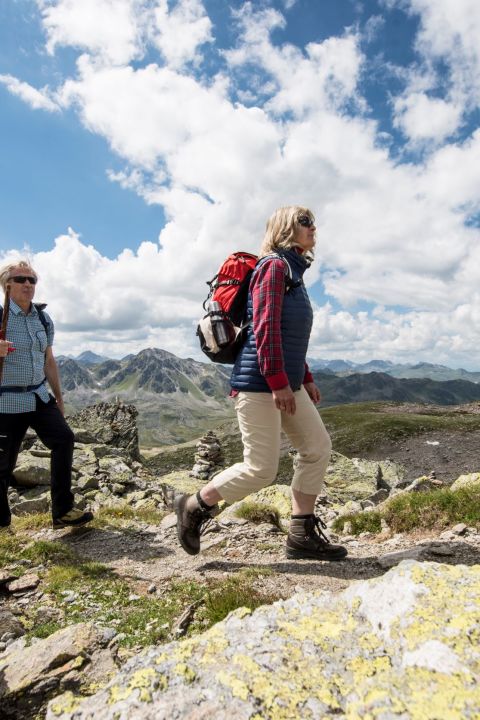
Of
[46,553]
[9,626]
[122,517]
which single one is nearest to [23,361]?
[46,553]

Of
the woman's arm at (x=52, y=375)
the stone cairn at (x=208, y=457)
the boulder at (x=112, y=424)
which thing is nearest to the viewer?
the woman's arm at (x=52, y=375)

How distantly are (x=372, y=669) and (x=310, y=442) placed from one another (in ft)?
14.2

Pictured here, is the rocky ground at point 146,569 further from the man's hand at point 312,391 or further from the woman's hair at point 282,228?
the woman's hair at point 282,228

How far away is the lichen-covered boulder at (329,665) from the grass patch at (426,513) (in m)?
5.80

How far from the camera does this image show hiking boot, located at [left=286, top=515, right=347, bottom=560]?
718cm

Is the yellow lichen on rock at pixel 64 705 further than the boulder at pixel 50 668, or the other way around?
the boulder at pixel 50 668

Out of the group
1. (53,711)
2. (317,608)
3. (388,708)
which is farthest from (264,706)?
(53,711)

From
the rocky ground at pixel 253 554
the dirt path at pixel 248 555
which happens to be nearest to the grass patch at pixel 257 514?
the rocky ground at pixel 253 554

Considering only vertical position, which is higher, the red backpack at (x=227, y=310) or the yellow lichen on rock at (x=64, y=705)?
the red backpack at (x=227, y=310)

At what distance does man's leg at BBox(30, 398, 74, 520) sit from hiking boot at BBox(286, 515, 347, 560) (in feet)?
15.7

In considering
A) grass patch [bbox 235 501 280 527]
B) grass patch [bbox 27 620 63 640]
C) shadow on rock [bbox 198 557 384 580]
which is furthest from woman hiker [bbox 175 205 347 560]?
grass patch [bbox 235 501 280 527]

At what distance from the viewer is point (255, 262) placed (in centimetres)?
700

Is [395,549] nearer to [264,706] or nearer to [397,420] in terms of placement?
[264,706]

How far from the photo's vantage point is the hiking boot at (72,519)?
942 centimetres
